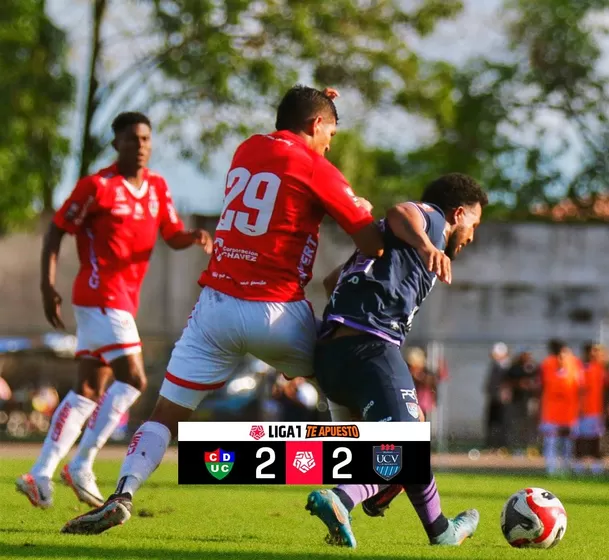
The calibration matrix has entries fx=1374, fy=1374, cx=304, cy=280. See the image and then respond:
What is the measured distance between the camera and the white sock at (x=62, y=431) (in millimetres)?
8664

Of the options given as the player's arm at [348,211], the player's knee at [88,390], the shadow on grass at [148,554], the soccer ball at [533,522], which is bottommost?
the shadow on grass at [148,554]

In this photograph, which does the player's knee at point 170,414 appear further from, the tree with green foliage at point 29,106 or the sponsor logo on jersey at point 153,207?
the tree with green foliage at point 29,106

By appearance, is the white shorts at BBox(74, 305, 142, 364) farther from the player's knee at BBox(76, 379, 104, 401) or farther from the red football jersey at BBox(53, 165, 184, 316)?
the player's knee at BBox(76, 379, 104, 401)

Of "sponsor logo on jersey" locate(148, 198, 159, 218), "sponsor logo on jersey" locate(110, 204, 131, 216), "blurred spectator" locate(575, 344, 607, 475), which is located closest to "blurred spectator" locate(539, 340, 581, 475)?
"blurred spectator" locate(575, 344, 607, 475)

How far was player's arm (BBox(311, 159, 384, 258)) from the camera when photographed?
21.6 feet

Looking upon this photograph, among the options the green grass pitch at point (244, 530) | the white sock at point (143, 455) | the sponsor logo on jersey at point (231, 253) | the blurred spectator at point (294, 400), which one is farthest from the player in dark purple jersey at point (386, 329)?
the blurred spectator at point (294, 400)

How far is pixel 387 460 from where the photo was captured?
653 centimetres

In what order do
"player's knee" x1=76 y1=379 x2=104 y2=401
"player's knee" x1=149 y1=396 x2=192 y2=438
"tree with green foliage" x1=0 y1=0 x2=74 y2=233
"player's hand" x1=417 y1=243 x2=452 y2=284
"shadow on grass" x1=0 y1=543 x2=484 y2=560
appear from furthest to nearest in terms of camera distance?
"tree with green foliage" x1=0 y1=0 x2=74 y2=233 < "player's knee" x1=76 y1=379 x2=104 y2=401 < "player's knee" x1=149 y1=396 x2=192 y2=438 < "player's hand" x1=417 y1=243 x2=452 y2=284 < "shadow on grass" x1=0 y1=543 x2=484 y2=560

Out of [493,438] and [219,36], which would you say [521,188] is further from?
[493,438]

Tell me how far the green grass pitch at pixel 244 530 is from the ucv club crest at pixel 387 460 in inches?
14.5

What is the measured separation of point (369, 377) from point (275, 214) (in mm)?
924

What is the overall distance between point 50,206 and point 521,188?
1888 cm

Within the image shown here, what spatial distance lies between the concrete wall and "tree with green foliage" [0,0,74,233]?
1258 millimetres

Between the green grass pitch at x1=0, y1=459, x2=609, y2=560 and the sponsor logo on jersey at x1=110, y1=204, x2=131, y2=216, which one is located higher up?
the sponsor logo on jersey at x1=110, y1=204, x2=131, y2=216
